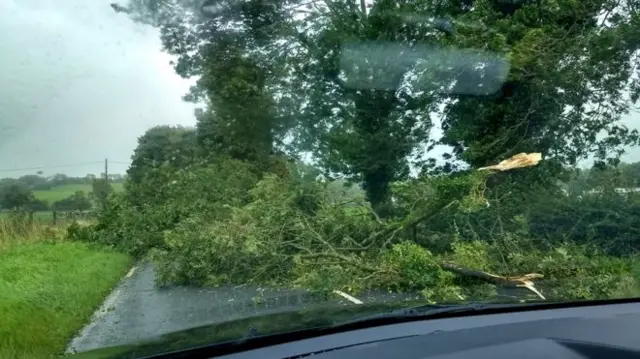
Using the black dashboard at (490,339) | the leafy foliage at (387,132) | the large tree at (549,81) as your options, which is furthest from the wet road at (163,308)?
the large tree at (549,81)

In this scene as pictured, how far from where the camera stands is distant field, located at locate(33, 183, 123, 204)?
9219 millimetres

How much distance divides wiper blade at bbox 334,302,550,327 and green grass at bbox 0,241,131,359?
2.55 m

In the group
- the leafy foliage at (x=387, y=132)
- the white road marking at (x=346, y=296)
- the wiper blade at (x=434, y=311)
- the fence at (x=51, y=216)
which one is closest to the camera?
the wiper blade at (x=434, y=311)

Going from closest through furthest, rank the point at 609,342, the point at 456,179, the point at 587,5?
1. the point at 609,342
2. the point at 456,179
3. the point at 587,5

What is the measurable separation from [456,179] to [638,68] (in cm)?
288

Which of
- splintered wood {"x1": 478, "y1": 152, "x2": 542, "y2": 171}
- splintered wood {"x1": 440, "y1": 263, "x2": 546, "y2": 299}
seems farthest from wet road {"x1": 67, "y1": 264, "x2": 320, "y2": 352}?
splintered wood {"x1": 478, "y1": 152, "x2": 542, "y2": 171}

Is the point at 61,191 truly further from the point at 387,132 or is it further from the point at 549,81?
the point at 549,81

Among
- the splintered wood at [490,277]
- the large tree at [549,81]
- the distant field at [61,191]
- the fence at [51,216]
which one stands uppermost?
the large tree at [549,81]

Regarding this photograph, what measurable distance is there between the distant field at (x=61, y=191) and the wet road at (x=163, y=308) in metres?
1.63

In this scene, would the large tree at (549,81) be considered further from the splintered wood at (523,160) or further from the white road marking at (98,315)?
→ the white road marking at (98,315)

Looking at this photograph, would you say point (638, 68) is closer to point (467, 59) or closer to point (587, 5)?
point (587, 5)

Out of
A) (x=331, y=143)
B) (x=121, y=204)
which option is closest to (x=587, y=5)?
(x=331, y=143)

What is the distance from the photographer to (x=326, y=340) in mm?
3158

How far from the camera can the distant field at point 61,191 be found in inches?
363
